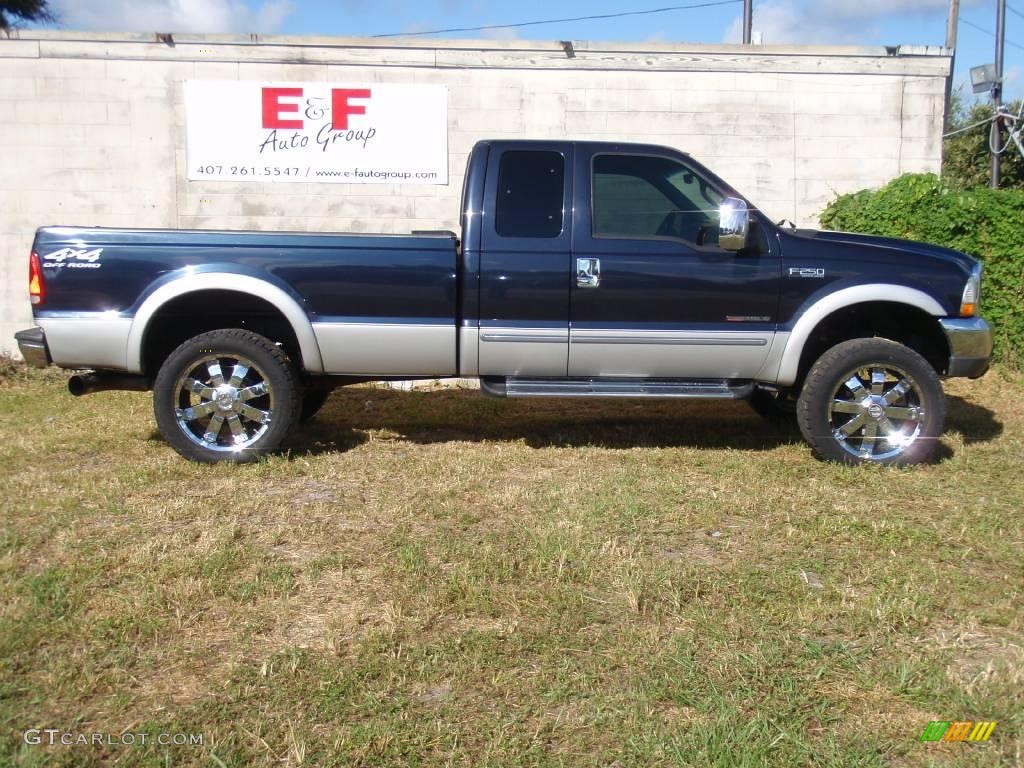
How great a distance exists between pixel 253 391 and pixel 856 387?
3824 millimetres

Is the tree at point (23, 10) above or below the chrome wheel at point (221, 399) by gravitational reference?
above

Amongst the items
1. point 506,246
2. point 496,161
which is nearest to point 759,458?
point 506,246

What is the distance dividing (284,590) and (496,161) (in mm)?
3132

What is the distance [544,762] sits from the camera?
8.79 ft

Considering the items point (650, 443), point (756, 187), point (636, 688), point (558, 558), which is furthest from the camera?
point (756, 187)

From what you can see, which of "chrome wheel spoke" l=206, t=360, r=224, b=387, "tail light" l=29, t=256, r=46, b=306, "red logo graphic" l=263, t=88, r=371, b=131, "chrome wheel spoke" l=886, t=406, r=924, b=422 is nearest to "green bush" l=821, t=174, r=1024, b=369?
"chrome wheel spoke" l=886, t=406, r=924, b=422

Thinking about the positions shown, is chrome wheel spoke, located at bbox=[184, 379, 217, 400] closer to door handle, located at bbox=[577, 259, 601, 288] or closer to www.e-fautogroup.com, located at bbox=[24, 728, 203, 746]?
door handle, located at bbox=[577, 259, 601, 288]

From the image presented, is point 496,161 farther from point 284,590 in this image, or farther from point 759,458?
point 284,590

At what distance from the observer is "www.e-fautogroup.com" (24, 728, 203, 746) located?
275cm

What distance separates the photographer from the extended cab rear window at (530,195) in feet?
18.4

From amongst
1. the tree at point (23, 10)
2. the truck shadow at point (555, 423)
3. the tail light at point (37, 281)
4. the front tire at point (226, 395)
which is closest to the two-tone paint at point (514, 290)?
the tail light at point (37, 281)

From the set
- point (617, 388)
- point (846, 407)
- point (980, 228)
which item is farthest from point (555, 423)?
point (980, 228)

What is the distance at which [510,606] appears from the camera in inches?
143

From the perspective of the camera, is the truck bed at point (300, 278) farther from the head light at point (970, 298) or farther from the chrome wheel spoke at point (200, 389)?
the head light at point (970, 298)
